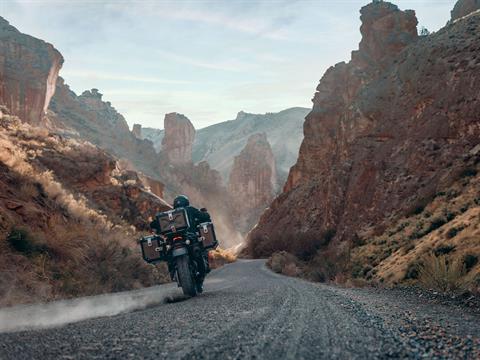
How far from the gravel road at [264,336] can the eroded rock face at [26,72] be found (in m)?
81.8

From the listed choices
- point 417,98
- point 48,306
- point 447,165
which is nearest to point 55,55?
point 417,98

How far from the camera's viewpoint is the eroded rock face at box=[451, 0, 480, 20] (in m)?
60.4

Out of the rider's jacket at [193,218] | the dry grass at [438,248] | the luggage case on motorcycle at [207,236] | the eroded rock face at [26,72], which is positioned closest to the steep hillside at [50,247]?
the rider's jacket at [193,218]

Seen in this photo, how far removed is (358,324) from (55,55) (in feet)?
352

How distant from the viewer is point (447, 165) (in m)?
32.3

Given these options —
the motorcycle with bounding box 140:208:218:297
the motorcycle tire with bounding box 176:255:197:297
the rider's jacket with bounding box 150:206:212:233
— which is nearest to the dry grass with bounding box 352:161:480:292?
the motorcycle with bounding box 140:208:218:297

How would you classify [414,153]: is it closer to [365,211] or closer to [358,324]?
[365,211]

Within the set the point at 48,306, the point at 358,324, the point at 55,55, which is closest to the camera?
the point at 358,324

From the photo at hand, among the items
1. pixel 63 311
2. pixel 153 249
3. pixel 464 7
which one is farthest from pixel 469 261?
pixel 464 7

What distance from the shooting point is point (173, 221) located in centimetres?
1052

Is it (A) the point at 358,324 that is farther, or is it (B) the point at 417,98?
(B) the point at 417,98

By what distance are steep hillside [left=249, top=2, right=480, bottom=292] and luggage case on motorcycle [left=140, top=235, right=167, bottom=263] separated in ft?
65.7

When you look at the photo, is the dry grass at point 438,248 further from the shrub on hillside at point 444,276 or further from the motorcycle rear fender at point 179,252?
the motorcycle rear fender at point 179,252

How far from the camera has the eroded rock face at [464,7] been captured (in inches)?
2378
